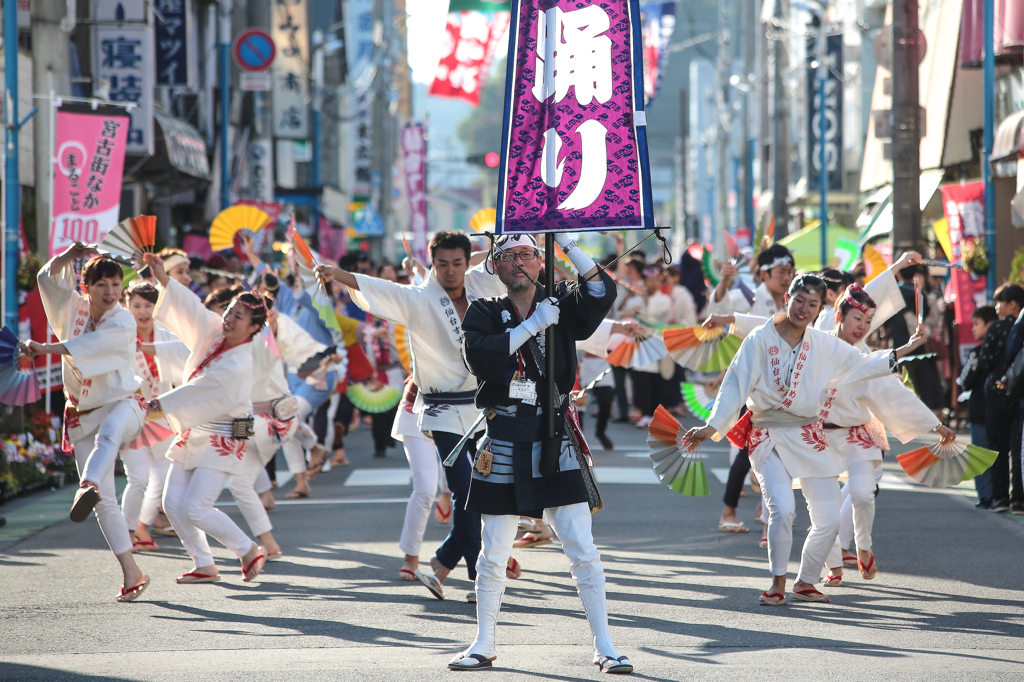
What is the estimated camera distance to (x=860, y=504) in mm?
7254

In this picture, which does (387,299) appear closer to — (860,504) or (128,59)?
(860,504)

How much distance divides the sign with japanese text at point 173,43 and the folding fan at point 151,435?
1210 cm

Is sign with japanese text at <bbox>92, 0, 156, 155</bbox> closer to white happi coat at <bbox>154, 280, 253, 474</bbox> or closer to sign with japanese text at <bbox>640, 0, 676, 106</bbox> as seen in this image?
white happi coat at <bbox>154, 280, 253, 474</bbox>

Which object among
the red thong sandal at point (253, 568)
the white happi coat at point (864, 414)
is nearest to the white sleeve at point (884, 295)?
the white happi coat at point (864, 414)

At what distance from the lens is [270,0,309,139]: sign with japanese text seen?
30.4 metres

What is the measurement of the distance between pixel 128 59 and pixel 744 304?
33.1 ft

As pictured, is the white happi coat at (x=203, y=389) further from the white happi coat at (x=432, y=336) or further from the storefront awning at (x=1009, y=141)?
the storefront awning at (x=1009, y=141)

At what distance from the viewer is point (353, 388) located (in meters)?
13.0

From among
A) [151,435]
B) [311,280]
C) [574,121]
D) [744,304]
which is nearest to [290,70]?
[744,304]

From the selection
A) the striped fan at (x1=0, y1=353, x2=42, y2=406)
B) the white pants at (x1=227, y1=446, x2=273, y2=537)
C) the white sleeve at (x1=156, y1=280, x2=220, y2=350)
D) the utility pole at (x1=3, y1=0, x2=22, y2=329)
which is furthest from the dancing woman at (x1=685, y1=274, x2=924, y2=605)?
the utility pole at (x1=3, y1=0, x2=22, y2=329)

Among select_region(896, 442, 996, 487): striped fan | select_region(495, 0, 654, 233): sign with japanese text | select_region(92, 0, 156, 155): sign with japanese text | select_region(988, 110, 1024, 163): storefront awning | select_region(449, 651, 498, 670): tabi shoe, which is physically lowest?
select_region(449, 651, 498, 670): tabi shoe

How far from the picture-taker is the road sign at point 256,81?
23516 millimetres

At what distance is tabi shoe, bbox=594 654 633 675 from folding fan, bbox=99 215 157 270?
4.79 m

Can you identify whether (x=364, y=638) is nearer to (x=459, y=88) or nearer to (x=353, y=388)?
(x=353, y=388)
